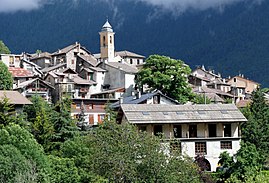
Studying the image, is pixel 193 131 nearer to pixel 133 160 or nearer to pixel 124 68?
pixel 133 160

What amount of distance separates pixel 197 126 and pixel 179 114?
1935 millimetres

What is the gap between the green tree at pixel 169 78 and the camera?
72.4m

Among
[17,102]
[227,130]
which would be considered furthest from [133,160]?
[17,102]

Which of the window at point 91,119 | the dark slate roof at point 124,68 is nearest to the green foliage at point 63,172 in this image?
the window at point 91,119

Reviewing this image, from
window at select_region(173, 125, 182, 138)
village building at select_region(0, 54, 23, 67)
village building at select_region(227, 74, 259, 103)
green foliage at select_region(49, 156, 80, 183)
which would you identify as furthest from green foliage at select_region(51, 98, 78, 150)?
village building at select_region(227, 74, 259, 103)

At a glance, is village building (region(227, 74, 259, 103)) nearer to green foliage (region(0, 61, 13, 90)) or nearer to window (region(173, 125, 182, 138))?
green foliage (region(0, 61, 13, 90))

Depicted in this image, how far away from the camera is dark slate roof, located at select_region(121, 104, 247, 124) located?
52.4m

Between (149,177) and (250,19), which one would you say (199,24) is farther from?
(149,177)

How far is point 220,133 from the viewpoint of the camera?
2142 inches

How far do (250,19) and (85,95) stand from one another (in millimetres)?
96291

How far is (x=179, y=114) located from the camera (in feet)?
177

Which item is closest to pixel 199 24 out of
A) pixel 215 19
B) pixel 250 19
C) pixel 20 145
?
pixel 215 19

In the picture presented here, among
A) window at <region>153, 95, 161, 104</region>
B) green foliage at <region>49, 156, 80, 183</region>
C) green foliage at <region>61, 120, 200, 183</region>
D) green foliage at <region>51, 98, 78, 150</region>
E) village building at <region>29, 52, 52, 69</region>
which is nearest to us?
green foliage at <region>61, 120, 200, 183</region>

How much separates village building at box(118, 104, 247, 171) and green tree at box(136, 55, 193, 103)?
16.6m
